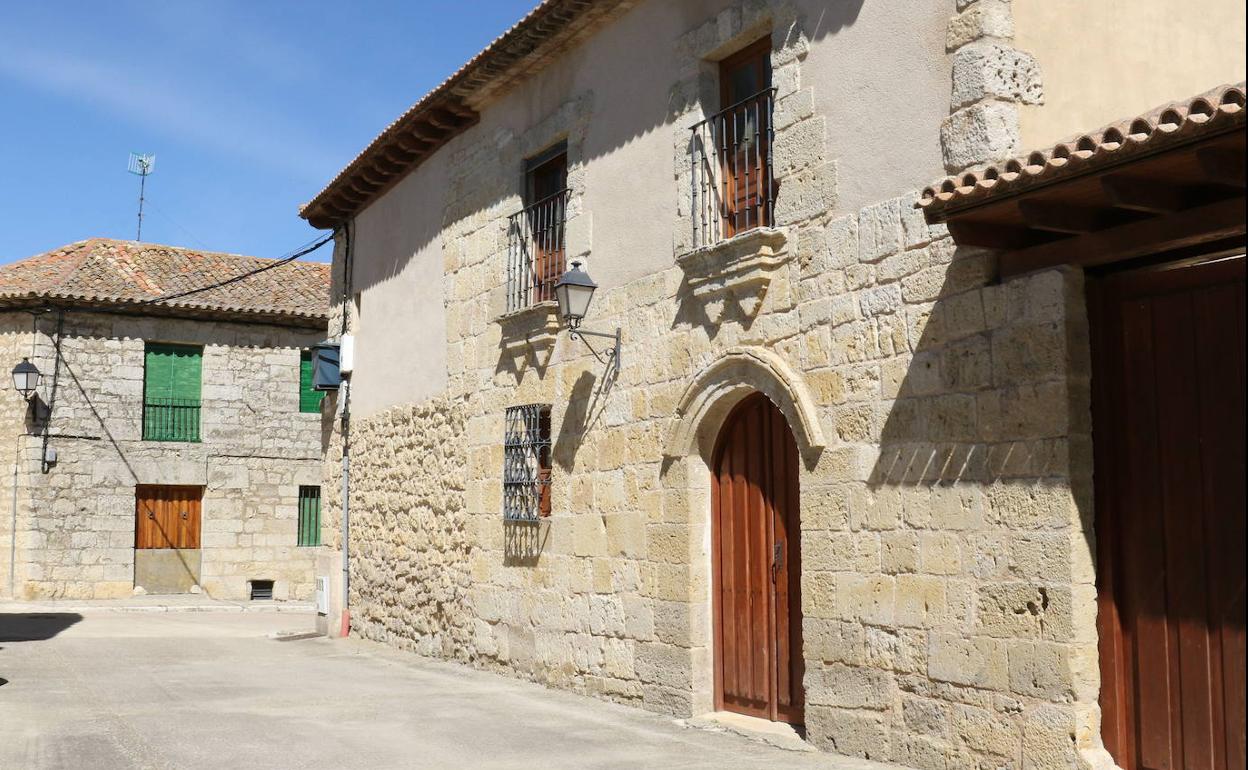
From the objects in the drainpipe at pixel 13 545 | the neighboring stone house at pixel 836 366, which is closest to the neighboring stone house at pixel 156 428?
the drainpipe at pixel 13 545

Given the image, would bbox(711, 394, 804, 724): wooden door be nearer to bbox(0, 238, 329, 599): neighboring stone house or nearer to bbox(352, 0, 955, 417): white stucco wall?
bbox(352, 0, 955, 417): white stucco wall

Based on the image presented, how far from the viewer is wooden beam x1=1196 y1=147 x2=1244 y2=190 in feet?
14.6

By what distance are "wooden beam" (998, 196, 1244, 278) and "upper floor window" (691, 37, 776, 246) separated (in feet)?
7.17

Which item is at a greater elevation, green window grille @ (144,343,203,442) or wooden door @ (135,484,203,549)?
green window grille @ (144,343,203,442)

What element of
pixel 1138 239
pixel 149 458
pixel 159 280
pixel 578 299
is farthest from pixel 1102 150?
pixel 159 280

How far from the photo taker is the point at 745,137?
7789 mm

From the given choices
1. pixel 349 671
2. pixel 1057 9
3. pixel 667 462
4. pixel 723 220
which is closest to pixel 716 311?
pixel 723 220

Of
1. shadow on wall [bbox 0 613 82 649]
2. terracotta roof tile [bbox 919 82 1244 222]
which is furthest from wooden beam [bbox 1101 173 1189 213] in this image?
shadow on wall [bbox 0 613 82 649]

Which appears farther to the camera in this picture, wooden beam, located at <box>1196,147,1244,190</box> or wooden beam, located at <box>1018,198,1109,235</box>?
wooden beam, located at <box>1018,198,1109,235</box>

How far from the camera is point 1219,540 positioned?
5051 mm

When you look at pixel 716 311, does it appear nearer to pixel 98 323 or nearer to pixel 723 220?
pixel 723 220

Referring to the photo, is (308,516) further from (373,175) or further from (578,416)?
(578,416)

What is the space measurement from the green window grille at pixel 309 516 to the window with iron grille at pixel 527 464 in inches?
482

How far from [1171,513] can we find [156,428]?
18.1 meters
